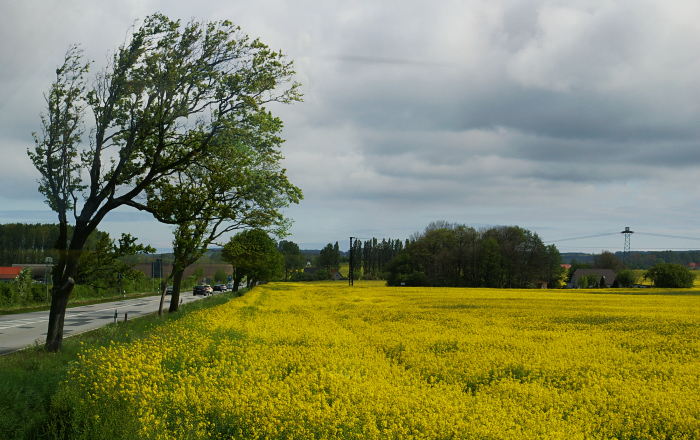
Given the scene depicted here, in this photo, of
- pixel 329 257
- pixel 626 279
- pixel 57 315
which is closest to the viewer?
pixel 57 315

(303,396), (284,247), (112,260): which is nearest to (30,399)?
(303,396)

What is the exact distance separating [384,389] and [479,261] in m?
89.2

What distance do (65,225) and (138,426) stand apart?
912cm

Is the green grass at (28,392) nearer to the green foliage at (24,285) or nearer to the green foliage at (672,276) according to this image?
the green foliage at (24,285)

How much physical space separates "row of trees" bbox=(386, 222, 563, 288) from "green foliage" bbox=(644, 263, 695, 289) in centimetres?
2108

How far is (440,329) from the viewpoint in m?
16.1

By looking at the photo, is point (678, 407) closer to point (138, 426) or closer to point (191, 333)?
point (138, 426)

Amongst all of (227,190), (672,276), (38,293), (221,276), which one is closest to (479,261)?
(672,276)

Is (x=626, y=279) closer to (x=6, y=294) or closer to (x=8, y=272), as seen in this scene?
(x=6, y=294)

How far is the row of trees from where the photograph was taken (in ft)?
300

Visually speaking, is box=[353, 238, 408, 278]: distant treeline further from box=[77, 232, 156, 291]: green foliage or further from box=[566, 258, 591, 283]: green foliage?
box=[77, 232, 156, 291]: green foliage

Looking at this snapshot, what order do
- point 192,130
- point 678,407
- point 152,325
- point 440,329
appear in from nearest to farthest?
1. point 678,407
2. point 192,130
3. point 440,329
4. point 152,325

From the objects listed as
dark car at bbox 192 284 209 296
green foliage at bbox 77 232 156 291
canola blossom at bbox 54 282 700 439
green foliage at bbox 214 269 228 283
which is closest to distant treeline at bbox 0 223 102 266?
green foliage at bbox 214 269 228 283

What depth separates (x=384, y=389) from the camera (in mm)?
7715
